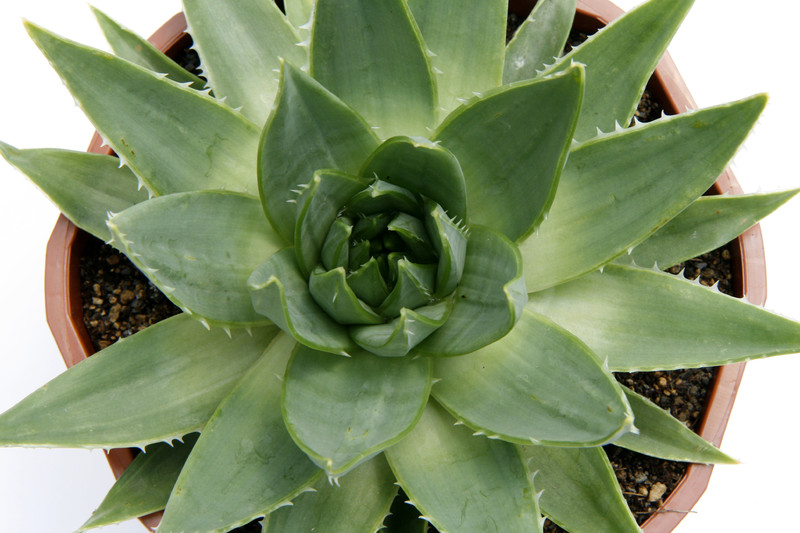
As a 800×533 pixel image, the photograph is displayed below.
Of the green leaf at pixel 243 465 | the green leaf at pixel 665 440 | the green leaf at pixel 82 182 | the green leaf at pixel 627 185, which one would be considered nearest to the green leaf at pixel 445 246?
the green leaf at pixel 627 185

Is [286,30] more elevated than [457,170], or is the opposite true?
[286,30]

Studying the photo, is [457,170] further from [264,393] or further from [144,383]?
[144,383]

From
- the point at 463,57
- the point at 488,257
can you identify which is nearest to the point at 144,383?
the point at 488,257

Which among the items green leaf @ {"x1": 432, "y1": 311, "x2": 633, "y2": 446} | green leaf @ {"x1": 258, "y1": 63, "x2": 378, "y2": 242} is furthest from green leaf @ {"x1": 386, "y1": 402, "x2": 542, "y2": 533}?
green leaf @ {"x1": 258, "y1": 63, "x2": 378, "y2": 242}

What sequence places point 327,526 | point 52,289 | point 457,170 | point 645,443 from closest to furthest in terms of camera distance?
point 457,170 → point 327,526 → point 645,443 → point 52,289

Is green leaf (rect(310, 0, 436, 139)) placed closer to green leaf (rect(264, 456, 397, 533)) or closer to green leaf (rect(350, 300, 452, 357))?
green leaf (rect(350, 300, 452, 357))

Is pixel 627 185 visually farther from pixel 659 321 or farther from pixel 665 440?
pixel 665 440
